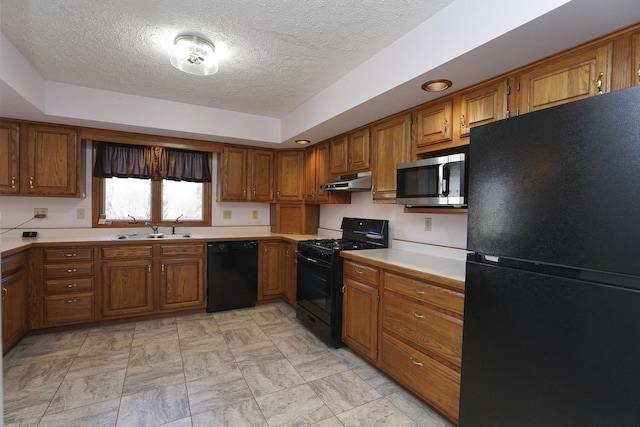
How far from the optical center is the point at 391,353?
2.26 metres

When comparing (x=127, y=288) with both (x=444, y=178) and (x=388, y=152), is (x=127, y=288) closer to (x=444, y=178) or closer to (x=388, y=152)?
(x=388, y=152)

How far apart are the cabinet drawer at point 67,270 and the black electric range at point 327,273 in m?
2.11

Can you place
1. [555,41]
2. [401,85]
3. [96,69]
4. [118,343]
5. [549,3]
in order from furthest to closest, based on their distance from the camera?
[118,343], [96,69], [401,85], [555,41], [549,3]

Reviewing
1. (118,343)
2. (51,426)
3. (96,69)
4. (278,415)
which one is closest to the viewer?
(51,426)

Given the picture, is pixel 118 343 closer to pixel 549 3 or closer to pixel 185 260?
pixel 185 260

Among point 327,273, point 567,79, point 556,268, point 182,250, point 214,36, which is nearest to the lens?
point 556,268

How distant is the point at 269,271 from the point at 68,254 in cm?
207

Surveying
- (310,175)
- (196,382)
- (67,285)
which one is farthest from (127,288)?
(310,175)

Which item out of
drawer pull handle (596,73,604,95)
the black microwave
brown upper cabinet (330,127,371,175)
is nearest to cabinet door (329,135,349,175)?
brown upper cabinet (330,127,371,175)

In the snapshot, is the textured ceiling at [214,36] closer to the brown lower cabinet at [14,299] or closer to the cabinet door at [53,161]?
the cabinet door at [53,161]

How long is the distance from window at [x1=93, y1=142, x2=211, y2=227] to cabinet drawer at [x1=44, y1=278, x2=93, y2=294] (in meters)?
0.75

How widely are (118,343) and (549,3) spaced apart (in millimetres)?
3823

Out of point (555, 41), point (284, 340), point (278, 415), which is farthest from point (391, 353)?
point (555, 41)

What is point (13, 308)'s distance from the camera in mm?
2621
